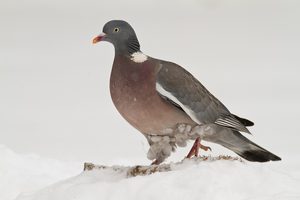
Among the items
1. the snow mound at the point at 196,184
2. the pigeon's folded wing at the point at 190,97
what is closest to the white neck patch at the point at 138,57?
the pigeon's folded wing at the point at 190,97

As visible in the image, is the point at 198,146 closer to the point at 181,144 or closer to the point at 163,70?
the point at 181,144

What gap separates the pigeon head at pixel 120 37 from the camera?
22.2 feet

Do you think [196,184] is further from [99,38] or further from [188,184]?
[99,38]

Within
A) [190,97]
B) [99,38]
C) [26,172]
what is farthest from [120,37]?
[26,172]

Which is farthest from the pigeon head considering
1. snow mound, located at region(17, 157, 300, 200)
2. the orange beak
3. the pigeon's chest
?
snow mound, located at region(17, 157, 300, 200)

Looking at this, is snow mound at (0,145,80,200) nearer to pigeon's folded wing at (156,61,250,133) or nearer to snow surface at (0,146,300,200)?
snow surface at (0,146,300,200)

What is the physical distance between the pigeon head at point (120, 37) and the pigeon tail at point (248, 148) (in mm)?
1283

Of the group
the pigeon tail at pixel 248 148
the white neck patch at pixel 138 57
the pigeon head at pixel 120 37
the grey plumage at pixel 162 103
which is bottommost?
the pigeon tail at pixel 248 148

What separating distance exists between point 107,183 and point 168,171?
0.54 m

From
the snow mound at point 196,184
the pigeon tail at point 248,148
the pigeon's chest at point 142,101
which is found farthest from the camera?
the pigeon tail at point 248,148

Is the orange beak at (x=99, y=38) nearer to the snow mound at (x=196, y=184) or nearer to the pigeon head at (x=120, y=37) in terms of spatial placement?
the pigeon head at (x=120, y=37)

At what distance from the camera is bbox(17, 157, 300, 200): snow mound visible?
5711 mm

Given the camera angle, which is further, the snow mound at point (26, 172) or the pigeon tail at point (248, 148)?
the snow mound at point (26, 172)

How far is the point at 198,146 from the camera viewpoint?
6.60 meters
